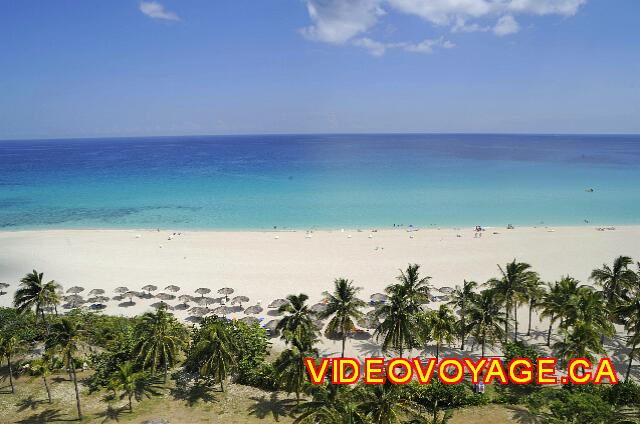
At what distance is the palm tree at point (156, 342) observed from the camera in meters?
27.8

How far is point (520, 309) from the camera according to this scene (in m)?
42.0

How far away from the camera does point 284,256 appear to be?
58.9 meters

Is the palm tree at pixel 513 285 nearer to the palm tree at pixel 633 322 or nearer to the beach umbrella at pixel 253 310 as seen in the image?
the palm tree at pixel 633 322

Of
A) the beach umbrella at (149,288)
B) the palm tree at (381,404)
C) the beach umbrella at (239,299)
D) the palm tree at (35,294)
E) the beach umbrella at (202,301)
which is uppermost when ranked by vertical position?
the palm tree at (35,294)

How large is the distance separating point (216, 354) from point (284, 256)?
106 ft

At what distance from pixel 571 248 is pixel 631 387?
3964cm

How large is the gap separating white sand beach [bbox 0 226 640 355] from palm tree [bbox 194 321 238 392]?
37.5ft

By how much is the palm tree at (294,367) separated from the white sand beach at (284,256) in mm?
11369

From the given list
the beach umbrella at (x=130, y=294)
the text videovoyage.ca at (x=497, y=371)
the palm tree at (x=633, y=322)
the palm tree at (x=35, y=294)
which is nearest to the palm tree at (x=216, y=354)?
the text videovoyage.ca at (x=497, y=371)

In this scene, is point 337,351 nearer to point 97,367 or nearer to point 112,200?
point 97,367

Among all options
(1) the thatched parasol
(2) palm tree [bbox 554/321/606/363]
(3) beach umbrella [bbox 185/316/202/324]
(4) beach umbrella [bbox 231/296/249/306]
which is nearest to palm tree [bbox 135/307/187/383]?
(3) beach umbrella [bbox 185/316/202/324]

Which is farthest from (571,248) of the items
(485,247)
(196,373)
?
(196,373)

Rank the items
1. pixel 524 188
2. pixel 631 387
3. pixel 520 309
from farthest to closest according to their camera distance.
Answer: pixel 524 188, pixel 520 309, pixel 631 387

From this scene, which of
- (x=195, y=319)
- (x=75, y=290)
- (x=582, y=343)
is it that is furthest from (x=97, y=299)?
(x=582, y=343)
